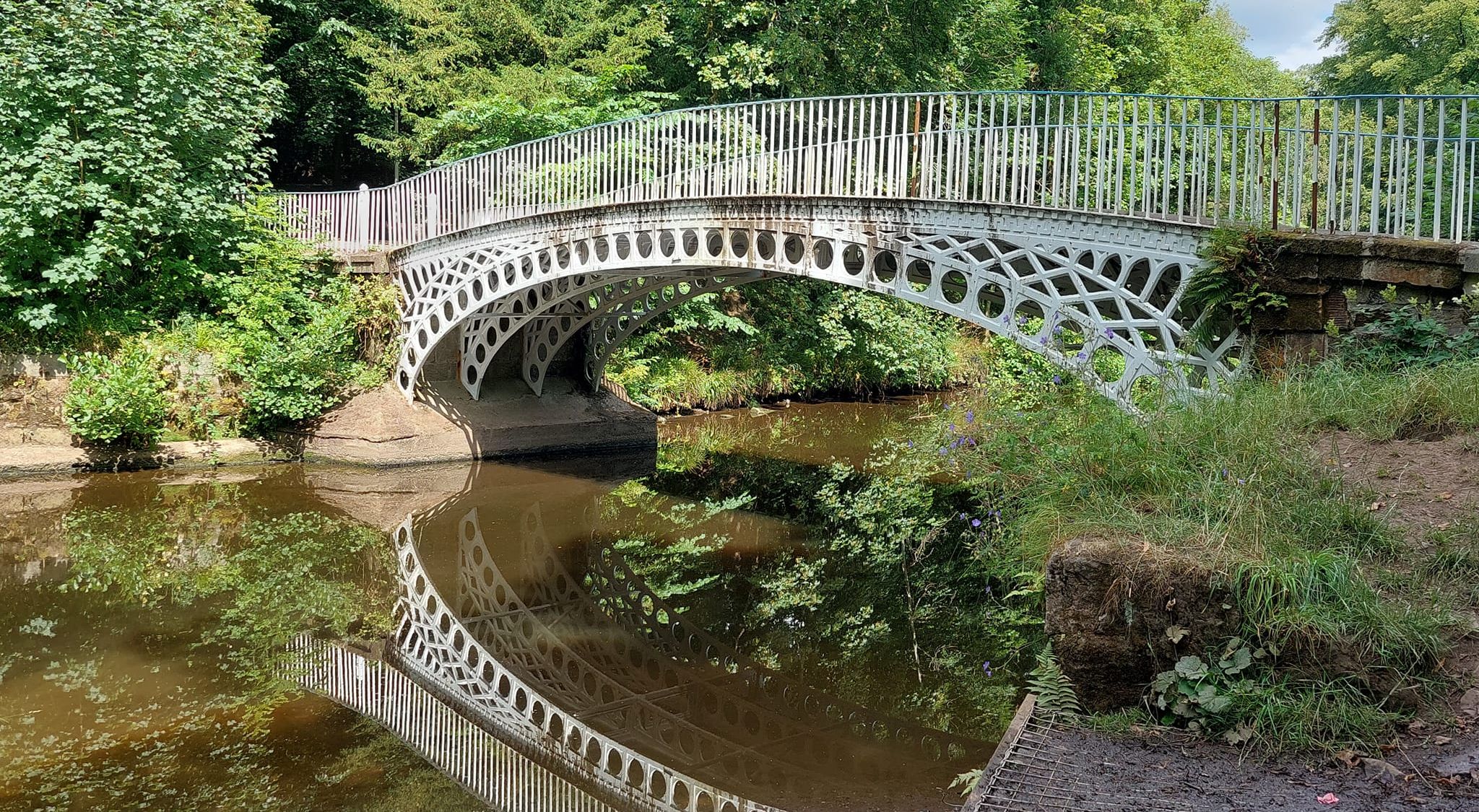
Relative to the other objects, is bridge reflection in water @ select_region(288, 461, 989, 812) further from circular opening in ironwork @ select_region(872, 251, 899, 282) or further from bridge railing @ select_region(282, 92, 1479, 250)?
bridge railing @ select_region(282, 92, 1479, 250)

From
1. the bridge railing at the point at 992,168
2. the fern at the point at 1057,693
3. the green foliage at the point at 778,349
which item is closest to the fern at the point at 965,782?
the fern at the point at 1057,693

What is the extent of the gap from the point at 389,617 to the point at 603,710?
2.90m

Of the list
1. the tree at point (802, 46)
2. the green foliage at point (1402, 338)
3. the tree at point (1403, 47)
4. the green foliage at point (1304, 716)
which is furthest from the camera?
the tree at point (1403, 47)

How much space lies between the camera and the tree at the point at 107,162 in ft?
49.3

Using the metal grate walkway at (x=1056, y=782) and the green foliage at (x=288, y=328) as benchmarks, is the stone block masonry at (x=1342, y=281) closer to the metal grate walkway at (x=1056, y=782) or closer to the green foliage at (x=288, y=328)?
the metal grate walkway at (x=1056, y=782)

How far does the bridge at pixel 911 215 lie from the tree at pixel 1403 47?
14748mm

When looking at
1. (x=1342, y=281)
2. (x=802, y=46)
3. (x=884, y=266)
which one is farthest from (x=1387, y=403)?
(x=802, y=46)

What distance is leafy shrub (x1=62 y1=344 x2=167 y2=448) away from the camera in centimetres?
1473

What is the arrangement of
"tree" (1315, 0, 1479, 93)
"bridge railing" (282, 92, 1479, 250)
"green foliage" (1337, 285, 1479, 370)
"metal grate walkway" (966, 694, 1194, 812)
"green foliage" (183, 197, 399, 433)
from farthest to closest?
1. "tree" (1315, 0, 1479, 93)
2. "green foliage" (183, 197, 399, 433)
3. "bridge railing" (282, 92, 1479, 250)
4. "green foliage" (1337, 285, 1479, 370)
5. "metal grate walkway" (966, 694, 1194, 812)

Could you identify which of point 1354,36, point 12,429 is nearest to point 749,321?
point 12,429

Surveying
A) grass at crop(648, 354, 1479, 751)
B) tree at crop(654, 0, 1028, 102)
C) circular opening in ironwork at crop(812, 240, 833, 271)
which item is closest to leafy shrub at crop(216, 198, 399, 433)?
tree at crop(654, 0, 1028, 102)

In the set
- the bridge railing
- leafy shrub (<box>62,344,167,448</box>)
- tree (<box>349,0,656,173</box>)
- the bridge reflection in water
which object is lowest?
the bridge reflection in water

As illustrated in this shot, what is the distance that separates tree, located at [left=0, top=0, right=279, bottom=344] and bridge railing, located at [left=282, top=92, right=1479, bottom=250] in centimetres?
199

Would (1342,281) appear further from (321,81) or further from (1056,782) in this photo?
(321,81)
